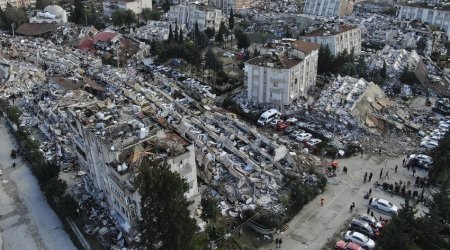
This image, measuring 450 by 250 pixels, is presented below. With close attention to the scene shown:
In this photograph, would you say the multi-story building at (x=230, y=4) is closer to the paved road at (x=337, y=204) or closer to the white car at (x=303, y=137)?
the white car at (x=303, y=137)

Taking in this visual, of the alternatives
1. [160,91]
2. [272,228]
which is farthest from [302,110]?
[272,228]

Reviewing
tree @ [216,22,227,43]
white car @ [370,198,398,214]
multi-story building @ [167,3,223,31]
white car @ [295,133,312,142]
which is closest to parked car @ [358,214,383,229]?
white car @ [370,198,398,214]

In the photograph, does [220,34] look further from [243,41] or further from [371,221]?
[371,221]

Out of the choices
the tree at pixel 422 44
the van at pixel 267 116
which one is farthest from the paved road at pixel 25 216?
the tree at pixel 422 44

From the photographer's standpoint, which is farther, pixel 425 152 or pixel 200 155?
pixel 425 152

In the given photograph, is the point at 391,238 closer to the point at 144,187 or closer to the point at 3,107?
the point at 144,187

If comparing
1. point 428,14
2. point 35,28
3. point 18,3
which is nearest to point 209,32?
point 35,28
